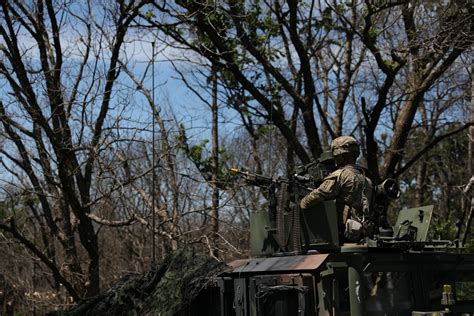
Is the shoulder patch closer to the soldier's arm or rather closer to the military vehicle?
the soldier's arm

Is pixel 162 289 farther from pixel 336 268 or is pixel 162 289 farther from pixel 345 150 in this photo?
pixel 345 150

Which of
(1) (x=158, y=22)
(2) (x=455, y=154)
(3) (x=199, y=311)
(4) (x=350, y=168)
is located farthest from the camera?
(2) (x=455, y=154)

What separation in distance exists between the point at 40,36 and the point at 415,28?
6434 mm

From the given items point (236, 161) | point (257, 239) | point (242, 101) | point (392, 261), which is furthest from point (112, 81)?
point (236, 161)

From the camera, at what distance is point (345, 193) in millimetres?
6883

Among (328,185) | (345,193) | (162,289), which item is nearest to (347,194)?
(345,193)

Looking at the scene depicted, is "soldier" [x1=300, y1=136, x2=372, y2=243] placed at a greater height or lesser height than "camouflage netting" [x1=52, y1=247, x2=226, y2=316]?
greater

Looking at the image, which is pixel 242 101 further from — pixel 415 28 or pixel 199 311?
pixel 199 311

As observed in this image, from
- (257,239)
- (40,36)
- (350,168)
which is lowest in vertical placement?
(257,239)

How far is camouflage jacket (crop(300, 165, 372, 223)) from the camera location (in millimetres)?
6758

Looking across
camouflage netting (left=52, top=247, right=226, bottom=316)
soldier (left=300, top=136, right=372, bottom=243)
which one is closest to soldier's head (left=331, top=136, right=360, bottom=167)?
soldier (left=300, top=136, right=372, bottom=243)

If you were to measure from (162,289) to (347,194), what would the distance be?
2.05 metres

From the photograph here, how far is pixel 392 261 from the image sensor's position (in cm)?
646

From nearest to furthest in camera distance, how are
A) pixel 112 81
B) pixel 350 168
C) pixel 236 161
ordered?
pixel 350 168, pixel 112 81, pixel 236 161
